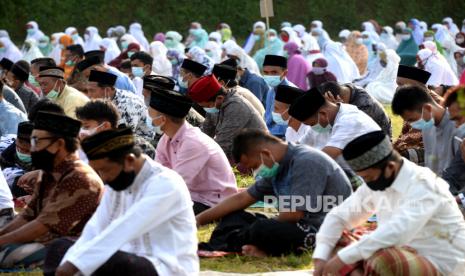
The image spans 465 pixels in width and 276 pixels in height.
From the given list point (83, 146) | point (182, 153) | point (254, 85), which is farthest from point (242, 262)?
point (254, 85)

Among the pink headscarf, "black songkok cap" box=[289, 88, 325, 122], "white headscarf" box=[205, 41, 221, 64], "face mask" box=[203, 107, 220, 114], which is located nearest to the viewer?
"black songkok cap" box=[289, 88, 325, 122]

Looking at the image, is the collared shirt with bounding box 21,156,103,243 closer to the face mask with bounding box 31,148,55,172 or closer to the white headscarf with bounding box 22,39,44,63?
the face mask with bounding box 31,148,55,172

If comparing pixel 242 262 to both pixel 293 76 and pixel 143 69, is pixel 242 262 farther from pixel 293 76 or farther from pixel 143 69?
pixel 293 76

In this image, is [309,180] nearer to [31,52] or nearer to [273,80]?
[273,80]

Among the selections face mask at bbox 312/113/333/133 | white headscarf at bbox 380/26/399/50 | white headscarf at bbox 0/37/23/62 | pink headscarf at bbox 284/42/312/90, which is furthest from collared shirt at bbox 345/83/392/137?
white headscarf at bbox 380/26/399/50

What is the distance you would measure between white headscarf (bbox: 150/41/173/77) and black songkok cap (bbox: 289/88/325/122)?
8.87 m

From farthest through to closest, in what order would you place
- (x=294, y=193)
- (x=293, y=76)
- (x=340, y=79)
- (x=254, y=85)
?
1. (x=340, y=79)
2. (x=293, y=76)
3. (x=254, y=85)
4. (x=294, y=193)

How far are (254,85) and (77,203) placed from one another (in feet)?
19.5

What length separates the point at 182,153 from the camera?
6.36 m

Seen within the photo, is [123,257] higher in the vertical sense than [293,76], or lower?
higher

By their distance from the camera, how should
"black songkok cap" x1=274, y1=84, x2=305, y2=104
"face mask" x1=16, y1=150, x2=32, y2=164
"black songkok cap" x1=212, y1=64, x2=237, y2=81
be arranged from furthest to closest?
1. "black songkok cap" x1=212, y1=64, x2=237, y2=81
2. "black songkok cap" x1=274, y1=84, x2=305, y2=104
3. "face mask" x1=16, y1=150, x2=32, y2=164

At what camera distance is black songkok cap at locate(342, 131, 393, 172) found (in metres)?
4.33

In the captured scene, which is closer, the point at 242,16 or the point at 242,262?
the point at 242,262

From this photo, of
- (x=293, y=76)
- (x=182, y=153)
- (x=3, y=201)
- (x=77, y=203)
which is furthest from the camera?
(x=293, y=76)
